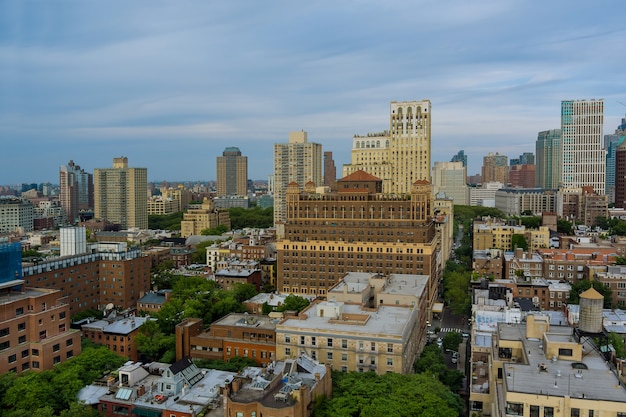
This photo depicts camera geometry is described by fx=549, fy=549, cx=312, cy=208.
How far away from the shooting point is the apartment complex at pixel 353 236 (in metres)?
96.9

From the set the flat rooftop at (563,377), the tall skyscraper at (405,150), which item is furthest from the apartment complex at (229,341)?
the tall skyscraper at (405,150)

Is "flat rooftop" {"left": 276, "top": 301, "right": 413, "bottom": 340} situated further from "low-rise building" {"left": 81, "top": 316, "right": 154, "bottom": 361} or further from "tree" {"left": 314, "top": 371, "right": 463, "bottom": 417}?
"low-rise building" {"left": 81, "top": 316, "right": 154, "bottom": 361}

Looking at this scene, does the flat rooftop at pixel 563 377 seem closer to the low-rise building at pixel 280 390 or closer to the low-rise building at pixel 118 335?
the low-rise building at pixel 280 390

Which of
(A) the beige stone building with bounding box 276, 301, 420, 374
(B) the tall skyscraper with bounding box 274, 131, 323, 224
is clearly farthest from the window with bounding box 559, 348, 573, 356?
(B) the tall skyscraper with bounding box 274, 131, 323, 224

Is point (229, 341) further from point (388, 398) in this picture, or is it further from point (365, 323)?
point (388, 398)

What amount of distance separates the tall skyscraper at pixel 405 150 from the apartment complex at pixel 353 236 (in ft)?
133

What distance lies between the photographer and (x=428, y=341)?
271ft

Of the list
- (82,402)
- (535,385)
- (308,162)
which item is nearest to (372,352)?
(535,385)

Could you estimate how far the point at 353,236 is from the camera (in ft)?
327

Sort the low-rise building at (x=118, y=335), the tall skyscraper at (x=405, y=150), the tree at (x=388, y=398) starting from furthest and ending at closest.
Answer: the tall skyscraper at (x=405, y=150) < the low-rise building at (x=118, y=335) < the tree at (x=388, y=398)

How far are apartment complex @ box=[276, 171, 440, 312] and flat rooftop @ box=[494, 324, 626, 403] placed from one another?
2032 inches

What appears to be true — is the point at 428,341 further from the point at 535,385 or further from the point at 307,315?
the point at 535,385

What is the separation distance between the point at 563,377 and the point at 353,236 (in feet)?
205

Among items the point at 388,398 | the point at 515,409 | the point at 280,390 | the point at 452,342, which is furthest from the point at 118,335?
the point at 515,409
